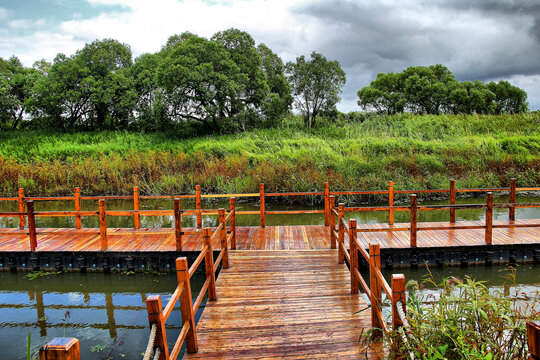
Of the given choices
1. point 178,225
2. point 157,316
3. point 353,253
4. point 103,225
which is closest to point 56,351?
point 157,316

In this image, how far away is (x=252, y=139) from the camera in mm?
20406

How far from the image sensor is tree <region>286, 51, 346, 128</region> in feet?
79.3

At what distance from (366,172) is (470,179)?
13.5ft

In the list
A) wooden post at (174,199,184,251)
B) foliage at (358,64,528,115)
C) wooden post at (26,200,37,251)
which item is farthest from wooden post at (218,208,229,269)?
foliage at (358,64,528,115)

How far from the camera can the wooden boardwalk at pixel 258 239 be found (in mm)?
7582

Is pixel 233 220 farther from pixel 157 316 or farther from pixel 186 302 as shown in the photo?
A: pixel 157 316

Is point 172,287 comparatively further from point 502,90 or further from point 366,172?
point 502,90

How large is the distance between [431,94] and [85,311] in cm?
2876

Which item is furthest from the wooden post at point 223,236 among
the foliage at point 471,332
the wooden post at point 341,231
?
the foliage at point 471,332

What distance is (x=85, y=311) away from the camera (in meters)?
6.30

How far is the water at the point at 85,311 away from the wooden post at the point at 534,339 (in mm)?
4537

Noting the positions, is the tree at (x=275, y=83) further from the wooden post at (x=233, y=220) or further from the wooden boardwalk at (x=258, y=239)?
the wooden post at (x=233, y=220)

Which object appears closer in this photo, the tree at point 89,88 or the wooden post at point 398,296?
the wooden post at point 398,296

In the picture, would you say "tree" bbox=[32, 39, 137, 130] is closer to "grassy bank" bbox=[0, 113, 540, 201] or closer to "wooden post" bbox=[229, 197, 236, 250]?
"grassy bank" bbox=[0, 113, 540, 201]
